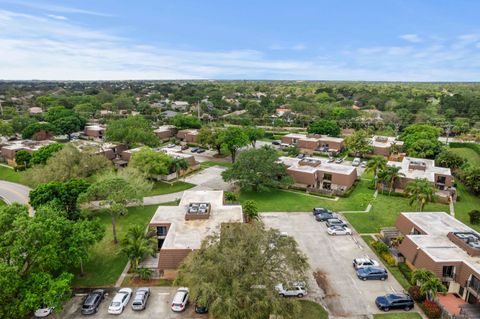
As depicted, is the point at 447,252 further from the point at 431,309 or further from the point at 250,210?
the point at 250,210

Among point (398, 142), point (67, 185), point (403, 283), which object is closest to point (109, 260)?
point (67, 185)

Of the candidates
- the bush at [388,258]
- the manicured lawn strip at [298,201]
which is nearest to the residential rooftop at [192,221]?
the manicured lawn strip at [298,201]

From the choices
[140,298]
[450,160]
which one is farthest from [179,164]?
[450,160]

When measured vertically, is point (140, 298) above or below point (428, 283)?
below

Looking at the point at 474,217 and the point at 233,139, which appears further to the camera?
the point at 233,139

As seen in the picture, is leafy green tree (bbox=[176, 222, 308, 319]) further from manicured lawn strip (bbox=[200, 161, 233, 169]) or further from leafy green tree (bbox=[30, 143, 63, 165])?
manicured lawn strip (bbox=[200, 161, 233, 169])

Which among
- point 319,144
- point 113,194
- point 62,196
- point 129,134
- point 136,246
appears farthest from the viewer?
point 319,144
